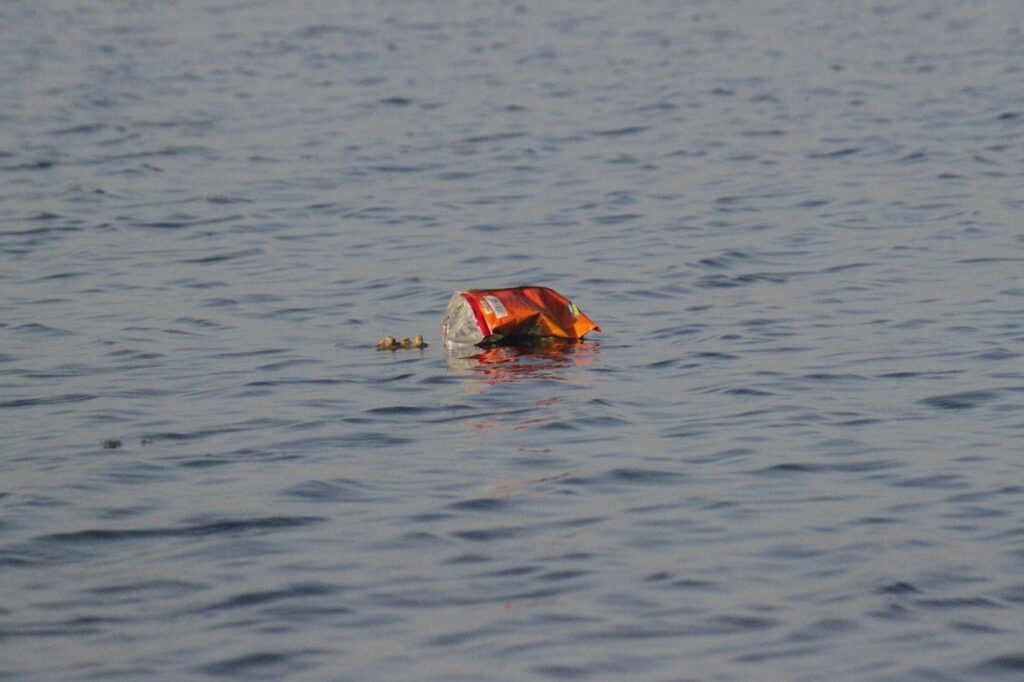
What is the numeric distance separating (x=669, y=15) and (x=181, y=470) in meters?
30.1

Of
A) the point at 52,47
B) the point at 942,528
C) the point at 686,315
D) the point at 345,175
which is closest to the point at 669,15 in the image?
Result: the point at 52,47

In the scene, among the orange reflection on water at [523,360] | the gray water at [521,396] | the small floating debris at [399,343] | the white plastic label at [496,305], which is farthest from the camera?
the small floating debris at [399,343]

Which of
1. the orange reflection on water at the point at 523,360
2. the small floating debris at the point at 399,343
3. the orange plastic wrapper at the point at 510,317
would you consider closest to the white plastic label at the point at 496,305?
the orange plastic wrapper at the point at 510,317

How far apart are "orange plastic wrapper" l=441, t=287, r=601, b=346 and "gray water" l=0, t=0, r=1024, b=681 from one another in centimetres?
17

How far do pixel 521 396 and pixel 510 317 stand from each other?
1.20 metres

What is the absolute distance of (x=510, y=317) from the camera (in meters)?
11.4

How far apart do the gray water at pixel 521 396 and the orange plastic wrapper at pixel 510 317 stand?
0.57 feet

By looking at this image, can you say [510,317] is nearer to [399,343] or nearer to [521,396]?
[399,343]

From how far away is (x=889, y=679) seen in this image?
615 cm

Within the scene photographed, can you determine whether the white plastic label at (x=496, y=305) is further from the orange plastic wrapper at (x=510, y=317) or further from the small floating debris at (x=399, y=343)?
the small floating debris at (x=399, y=343)

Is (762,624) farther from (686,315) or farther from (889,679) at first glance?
(686,315)

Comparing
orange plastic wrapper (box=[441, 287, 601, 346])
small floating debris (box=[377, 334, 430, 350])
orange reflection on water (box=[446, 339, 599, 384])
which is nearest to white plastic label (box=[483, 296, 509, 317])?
orange plastic wrapper (box=[441, 287, 601, 346])

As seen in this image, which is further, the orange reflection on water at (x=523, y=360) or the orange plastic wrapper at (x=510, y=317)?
the orange plastic wrapper at (x=510, y=317)

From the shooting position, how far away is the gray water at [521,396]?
22.1 ft
